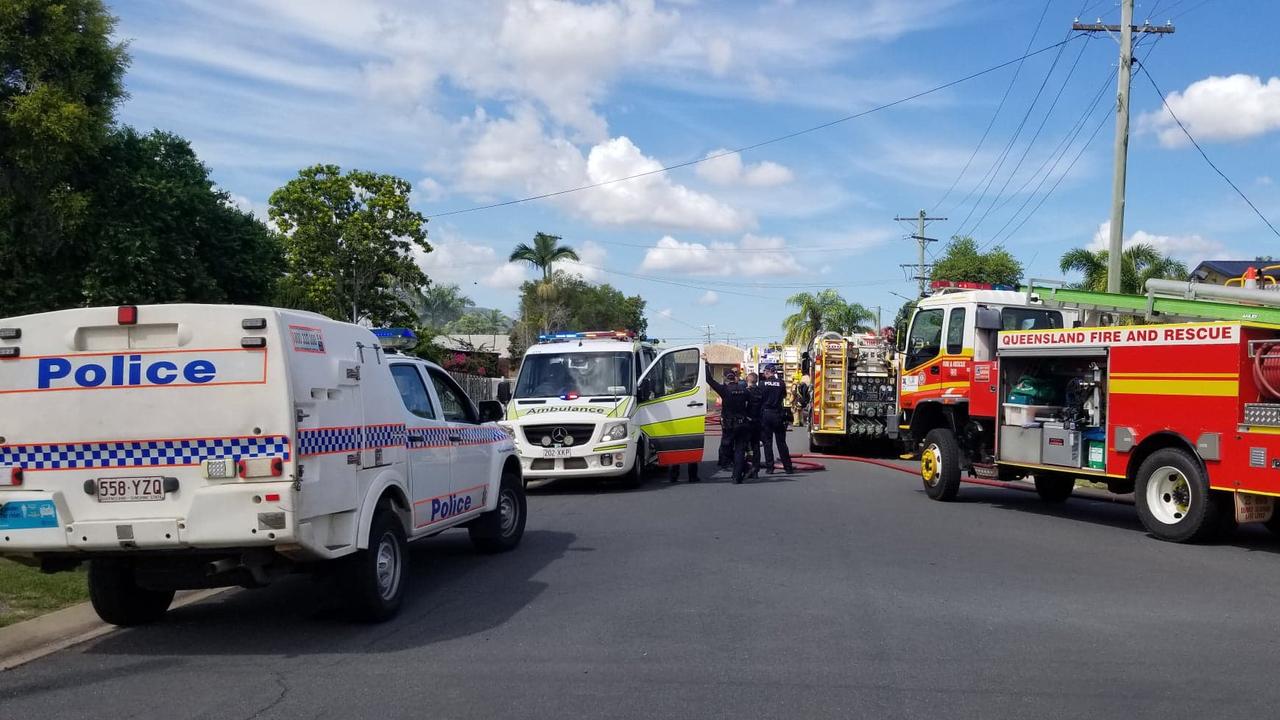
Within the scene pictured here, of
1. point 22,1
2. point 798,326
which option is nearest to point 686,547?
point 22,1

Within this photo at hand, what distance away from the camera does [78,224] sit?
21.9 m

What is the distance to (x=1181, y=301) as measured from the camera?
38.8 feet

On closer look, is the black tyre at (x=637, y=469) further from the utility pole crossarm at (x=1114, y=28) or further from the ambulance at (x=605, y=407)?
the utility pole crossarm at (x=1114, y=28)

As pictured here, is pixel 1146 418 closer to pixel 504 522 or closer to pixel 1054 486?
pixel 1054 486

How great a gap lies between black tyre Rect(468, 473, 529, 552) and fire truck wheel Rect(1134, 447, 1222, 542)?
6514mm

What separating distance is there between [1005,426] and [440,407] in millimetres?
7739

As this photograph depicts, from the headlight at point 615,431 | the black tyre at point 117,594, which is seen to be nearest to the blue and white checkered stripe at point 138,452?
the black tyre at point 117,594

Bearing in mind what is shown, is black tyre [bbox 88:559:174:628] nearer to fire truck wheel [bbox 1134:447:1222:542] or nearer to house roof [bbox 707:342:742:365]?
fire truck wheel [bbox 1134:447:1222:542]

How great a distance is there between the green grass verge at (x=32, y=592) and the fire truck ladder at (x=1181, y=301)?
34.9 ft

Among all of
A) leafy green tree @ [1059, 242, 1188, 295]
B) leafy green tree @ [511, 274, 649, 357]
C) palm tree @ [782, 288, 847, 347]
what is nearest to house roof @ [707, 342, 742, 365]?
leafy green tree @ [511, 274, 649, 357]

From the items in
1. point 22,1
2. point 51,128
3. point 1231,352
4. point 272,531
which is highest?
point 22,1

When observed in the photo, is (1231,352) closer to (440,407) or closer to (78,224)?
(440,407)

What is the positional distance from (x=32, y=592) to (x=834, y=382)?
16430 millimetres


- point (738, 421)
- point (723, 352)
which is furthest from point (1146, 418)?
point (723, 352)
